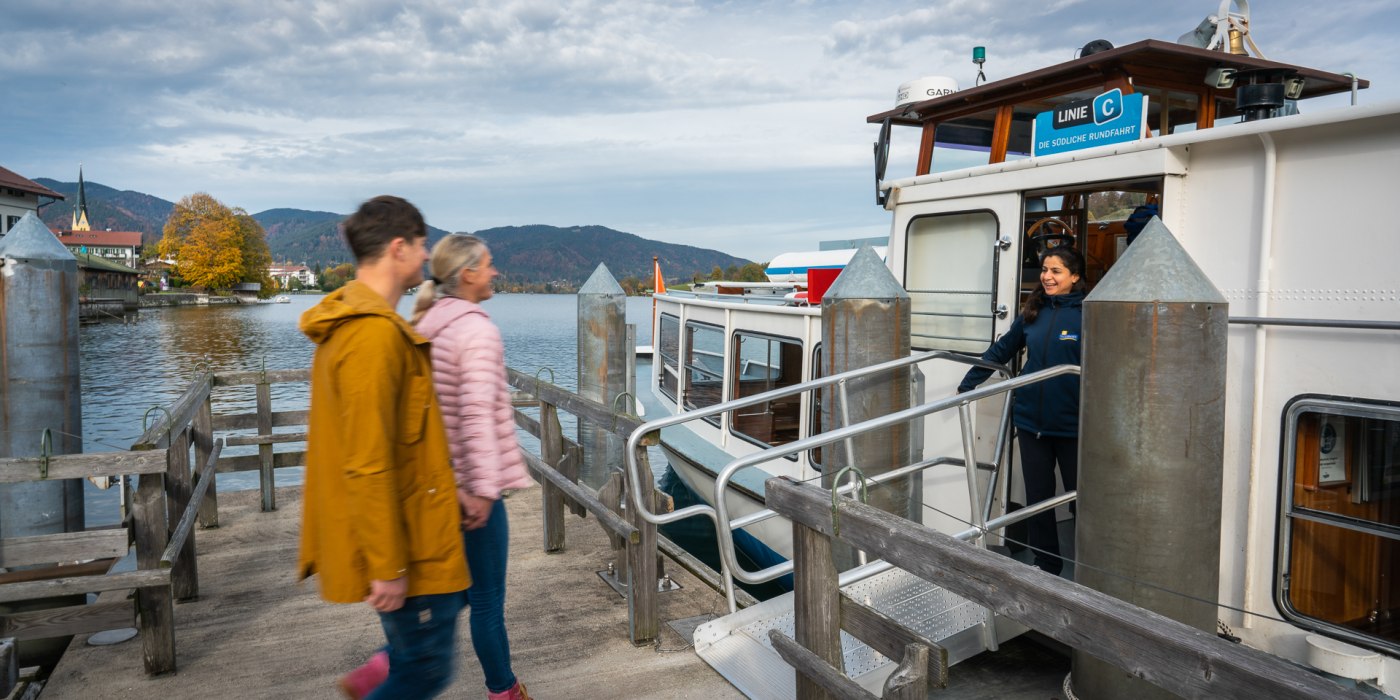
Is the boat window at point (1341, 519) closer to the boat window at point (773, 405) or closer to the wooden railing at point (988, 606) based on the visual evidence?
the wooden railing at point (988, 606)

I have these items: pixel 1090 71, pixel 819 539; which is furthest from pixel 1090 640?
pixel 1090 71

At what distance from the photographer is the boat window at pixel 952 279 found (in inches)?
247

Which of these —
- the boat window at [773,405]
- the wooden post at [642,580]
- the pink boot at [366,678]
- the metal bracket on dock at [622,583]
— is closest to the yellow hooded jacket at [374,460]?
the pink boot at [366,678]

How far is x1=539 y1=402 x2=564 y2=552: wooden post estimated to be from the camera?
6.19 metres

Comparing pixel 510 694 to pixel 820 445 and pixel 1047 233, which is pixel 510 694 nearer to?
pixel 820 445

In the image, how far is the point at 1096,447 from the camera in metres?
3.71

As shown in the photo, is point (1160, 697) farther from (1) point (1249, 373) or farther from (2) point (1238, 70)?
(2) point (1238, 70)

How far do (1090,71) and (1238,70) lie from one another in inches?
37.2

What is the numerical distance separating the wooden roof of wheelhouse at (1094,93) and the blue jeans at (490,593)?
191 inches

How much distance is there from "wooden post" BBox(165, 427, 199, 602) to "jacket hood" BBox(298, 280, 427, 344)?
3110mm

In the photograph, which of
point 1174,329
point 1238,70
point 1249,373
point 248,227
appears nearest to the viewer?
point 1174,329

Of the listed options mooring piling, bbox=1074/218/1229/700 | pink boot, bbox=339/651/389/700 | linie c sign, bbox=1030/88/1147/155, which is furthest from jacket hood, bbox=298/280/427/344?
linie c sign, bbox=1030/88/1147/155

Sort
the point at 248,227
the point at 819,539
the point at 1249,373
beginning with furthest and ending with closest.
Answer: the point at 248,227 → the point at 1249,373 → the point at 819,539

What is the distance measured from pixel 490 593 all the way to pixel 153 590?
7.04 feet
